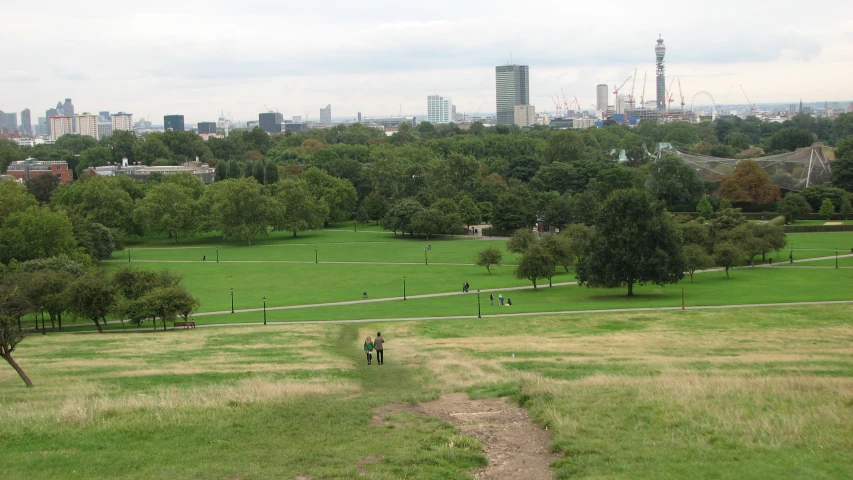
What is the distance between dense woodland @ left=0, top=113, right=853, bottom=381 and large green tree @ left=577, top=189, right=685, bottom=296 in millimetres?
97

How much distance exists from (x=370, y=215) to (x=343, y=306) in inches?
2394

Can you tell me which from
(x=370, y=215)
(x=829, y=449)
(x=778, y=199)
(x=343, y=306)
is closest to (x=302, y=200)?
(x=370, y=215)

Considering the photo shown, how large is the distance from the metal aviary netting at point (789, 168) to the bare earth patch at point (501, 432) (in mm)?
98280

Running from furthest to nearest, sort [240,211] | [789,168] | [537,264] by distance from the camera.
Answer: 1. [789,168]
2. [240,211]
3. [537,264]

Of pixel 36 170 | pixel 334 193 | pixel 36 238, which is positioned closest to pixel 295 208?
pixel 334 193

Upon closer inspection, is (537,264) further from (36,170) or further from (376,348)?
(36,170)

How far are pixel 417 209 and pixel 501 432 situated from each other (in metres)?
84.6

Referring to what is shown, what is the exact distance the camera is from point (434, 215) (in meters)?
100

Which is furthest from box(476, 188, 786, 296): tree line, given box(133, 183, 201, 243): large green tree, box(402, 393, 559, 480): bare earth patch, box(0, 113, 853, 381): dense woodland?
box(133, 183, 201, 243): large green tree

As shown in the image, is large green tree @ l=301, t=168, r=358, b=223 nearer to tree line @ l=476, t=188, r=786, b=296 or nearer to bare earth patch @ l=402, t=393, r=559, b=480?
tree line @ l=476, t=188, r=786, b=296

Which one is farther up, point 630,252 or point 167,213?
point 167,213

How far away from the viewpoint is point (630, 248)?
187ft

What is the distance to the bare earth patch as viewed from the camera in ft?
54.0

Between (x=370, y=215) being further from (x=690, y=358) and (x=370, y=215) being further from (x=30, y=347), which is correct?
(x=690, y=358)
